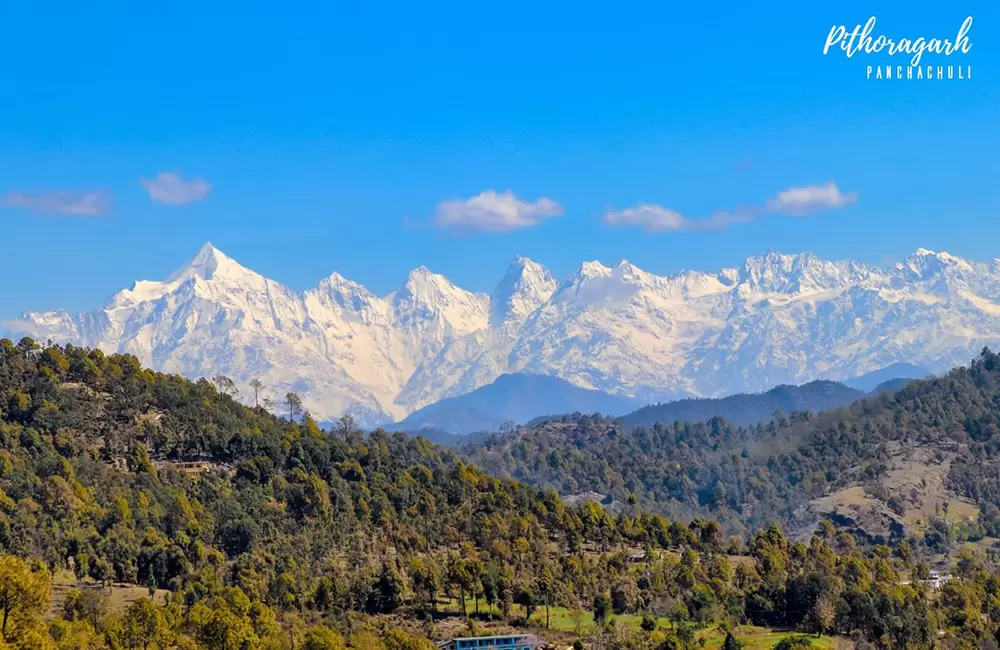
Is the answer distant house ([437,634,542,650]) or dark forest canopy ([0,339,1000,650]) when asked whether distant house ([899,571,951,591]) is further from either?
distant house ([437,634,542,650])

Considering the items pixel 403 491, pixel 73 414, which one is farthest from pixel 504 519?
pixel 73 414

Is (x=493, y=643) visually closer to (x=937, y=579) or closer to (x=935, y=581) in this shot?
(x=935, y=581)

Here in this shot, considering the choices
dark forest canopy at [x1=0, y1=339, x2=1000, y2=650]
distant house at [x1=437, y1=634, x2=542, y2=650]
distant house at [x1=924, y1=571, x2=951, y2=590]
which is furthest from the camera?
distant house at [x1=924, y1=571, x2=951, y2=590]

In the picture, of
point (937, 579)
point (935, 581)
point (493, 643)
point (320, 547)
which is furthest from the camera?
point (937, 579)

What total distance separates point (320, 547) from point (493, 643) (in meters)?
26.5

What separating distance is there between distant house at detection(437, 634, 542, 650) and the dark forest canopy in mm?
3226

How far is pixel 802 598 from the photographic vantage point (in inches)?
3957

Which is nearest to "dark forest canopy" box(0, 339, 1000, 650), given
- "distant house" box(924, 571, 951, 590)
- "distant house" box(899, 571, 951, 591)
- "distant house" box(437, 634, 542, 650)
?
"distant house" box(899, 571, 951, 591)

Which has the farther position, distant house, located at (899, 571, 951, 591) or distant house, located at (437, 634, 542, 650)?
distant house, located at (899, 571, 951, 591)

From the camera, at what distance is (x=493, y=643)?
292 feet

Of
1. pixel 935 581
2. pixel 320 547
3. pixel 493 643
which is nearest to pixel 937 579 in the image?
pixel 935 581

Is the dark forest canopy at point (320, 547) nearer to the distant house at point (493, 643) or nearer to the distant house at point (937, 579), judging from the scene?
the distant house at point (937, 579)

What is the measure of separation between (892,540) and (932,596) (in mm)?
68726

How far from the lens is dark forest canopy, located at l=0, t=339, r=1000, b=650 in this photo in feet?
301
